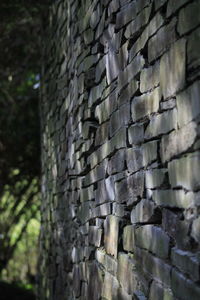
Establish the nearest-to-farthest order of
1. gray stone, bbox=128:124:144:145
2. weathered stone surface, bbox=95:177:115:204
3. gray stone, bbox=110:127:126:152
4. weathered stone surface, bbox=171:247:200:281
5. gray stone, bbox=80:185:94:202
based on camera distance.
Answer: weathered stone surface, bbox=171:247:200:281, gray stone, bbox=128:124:144:145, gray stone, bbox=110:127:126:152, weathered stone surface, bbox=95:177:115:204, gray stone, bbox=80:185:94:202

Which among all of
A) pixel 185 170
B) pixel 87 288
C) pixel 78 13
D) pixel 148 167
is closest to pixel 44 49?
pixel 78 13

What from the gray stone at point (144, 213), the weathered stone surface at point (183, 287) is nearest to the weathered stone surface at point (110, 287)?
the gray stone at point (144, 213)

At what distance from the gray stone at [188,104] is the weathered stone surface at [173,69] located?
0.05 metres

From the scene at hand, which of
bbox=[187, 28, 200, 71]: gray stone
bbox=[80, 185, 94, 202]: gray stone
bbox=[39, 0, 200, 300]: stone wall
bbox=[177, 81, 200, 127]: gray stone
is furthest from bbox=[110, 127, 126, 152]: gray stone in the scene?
bbox=[187, 28, 200, 71]: gray stone

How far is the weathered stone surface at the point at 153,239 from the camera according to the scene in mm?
2141

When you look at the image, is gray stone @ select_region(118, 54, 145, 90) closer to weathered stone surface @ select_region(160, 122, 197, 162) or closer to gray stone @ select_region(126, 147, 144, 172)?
gray stone @ select_region(126, 147, 144, 172)

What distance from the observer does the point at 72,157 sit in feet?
13.8

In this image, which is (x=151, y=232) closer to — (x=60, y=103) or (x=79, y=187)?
(x=79, y=187)

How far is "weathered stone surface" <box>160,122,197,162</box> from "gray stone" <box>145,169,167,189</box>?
0.19ft

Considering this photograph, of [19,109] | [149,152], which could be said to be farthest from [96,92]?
[19,109]

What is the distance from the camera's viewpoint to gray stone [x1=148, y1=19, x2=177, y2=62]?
81.7 inches

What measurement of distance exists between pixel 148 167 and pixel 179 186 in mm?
362

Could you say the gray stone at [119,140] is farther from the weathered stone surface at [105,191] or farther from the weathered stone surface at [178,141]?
the weathered stone surface at [178,141]

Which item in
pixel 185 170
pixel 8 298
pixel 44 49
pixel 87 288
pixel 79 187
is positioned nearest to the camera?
pixel 185 170
